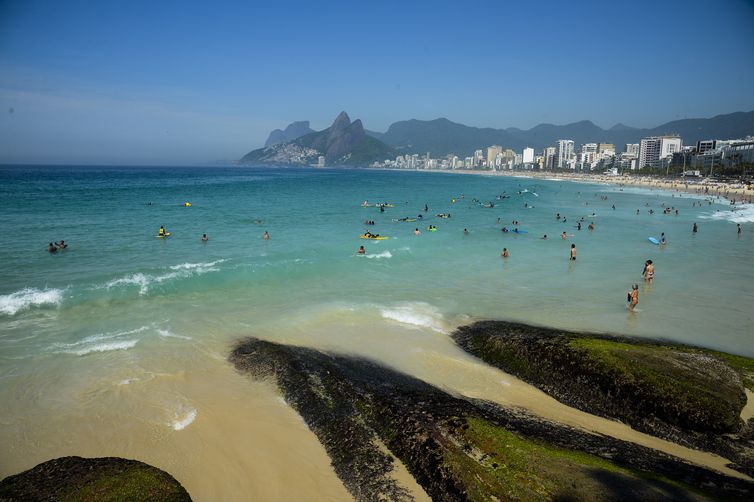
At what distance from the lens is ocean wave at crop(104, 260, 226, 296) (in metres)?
22.6

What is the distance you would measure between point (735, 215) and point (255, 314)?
221 ft

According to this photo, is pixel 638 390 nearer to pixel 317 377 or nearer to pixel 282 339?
pixel 317 377

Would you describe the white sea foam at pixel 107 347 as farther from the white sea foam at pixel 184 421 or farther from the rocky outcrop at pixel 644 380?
the rocky outcrop at pixel 644 380

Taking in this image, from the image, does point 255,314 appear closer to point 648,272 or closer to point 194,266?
point 194,266

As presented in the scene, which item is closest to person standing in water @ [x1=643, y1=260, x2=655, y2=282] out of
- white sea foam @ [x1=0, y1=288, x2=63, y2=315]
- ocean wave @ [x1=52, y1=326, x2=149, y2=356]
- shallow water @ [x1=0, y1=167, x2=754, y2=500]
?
shallow water @ [x1=0, y1=167, x2=754, y2=500]

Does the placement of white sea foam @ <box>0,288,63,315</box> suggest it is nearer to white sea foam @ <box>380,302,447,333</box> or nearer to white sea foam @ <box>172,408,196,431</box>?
white sea foam @ <box>172,408,196,431</box>

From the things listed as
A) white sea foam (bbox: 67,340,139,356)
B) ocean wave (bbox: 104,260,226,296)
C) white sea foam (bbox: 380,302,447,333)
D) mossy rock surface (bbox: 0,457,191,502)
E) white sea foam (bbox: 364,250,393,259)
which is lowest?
white sea foam (bbox: 380,302,447,333)

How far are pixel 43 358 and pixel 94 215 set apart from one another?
4247cm

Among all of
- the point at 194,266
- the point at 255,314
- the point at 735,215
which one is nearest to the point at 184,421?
the point at 255,314

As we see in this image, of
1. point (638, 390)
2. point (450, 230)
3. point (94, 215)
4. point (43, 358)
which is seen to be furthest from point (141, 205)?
point (638, 390)

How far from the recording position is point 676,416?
408 inches

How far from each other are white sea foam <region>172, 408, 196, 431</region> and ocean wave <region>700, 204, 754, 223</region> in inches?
2529

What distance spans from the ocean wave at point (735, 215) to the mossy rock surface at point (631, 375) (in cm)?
5275

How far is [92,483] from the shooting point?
769 centimetres
